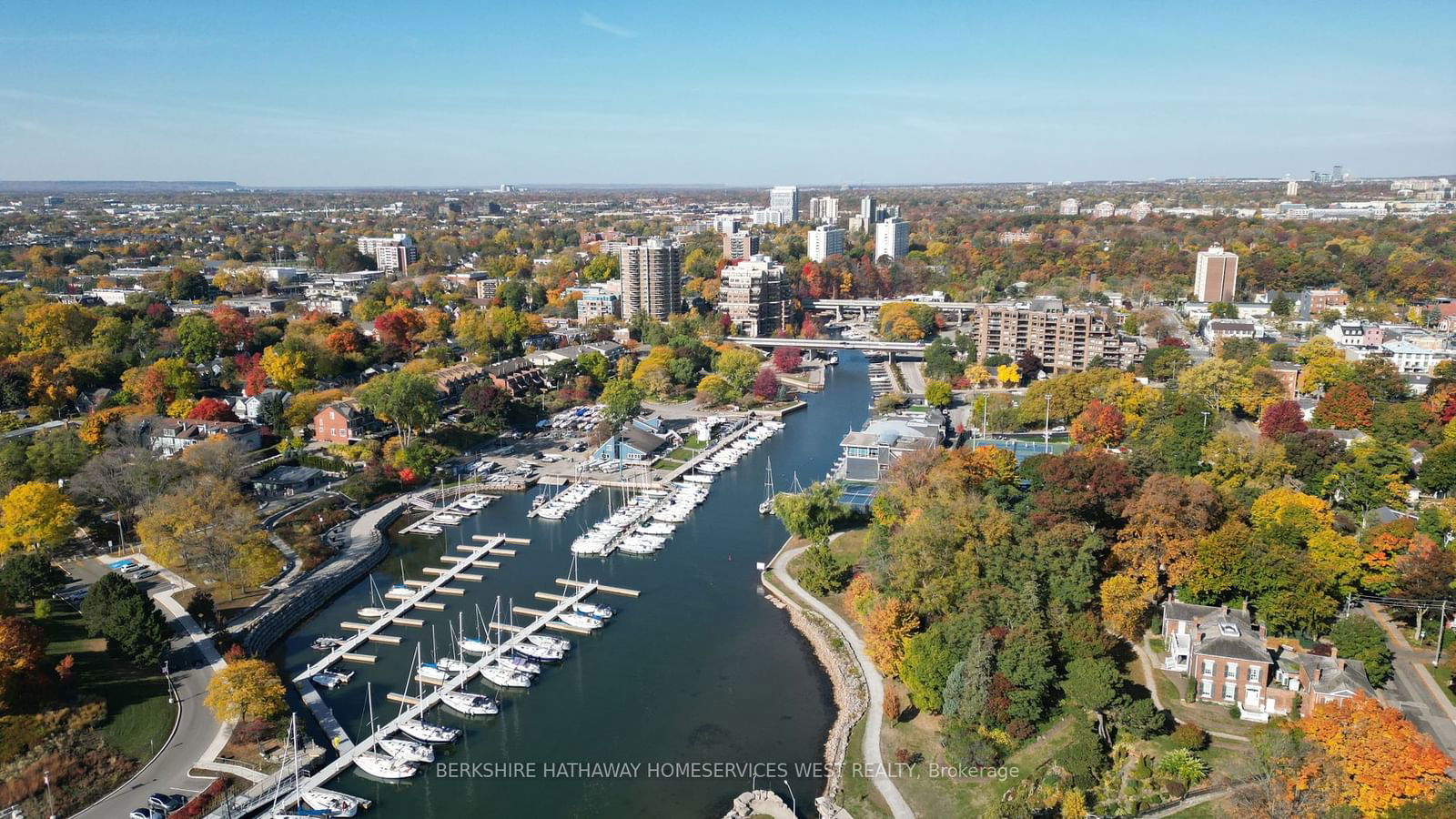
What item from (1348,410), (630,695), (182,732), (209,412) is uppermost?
(1348,410)

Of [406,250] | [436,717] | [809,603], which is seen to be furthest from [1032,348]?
[406,250]

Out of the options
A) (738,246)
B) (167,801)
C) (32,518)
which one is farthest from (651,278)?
(167,801)

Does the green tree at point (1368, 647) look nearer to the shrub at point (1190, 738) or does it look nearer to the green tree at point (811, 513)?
the shrub at point (1190, 738)

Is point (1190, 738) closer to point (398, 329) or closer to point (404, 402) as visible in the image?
point (404, 402)

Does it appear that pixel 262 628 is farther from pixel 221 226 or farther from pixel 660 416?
pixel 221 226

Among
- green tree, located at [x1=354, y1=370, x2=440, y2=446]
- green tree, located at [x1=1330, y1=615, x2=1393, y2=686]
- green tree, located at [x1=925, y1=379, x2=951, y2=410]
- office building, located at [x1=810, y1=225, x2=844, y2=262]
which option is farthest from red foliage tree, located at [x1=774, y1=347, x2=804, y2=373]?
office building, located at [x1=810, y1=225, x2=844, y2=262]

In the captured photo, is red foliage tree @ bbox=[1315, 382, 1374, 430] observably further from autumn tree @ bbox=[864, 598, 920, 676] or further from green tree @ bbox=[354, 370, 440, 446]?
green tree @ bbox=[354, 370, 440, 446]

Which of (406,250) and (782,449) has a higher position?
(406,250)
